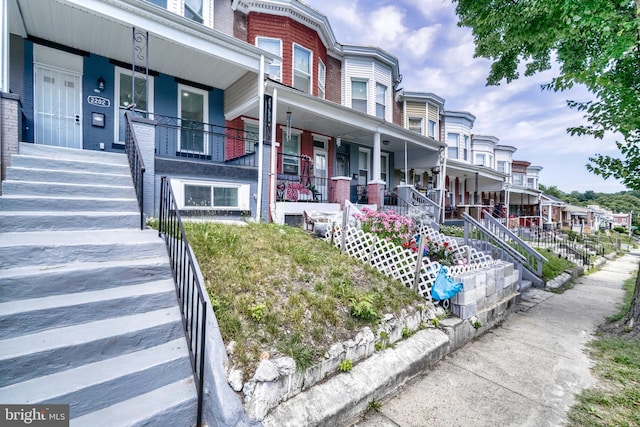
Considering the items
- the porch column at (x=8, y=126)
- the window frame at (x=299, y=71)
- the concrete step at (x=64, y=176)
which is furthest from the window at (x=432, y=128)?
the porch column at (x=8, y=126)

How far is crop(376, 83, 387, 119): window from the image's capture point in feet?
43.1

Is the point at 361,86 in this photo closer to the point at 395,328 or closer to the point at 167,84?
the point at 167,84

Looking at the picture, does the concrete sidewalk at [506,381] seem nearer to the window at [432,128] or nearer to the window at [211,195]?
the window at [211,195]

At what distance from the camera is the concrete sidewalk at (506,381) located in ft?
8.86

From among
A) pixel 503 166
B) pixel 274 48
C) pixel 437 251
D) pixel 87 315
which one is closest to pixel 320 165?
pixel 274 48

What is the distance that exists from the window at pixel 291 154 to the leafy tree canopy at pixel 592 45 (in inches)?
253

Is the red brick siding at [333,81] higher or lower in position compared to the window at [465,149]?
higher

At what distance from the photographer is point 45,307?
7.69 feet

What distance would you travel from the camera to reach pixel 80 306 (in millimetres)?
2467

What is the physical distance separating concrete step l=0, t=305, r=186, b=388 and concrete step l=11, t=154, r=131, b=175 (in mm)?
3472

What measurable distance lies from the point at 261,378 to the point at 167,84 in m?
8.78

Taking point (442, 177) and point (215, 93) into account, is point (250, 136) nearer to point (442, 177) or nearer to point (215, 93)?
point (215, 93)

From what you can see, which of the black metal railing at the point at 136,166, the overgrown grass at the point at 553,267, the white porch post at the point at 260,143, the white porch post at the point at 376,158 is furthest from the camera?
the white porch post at the point at 376,158

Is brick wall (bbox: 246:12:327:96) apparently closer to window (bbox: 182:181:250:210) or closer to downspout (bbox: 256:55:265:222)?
downspout (bbox: 256:55:265:222)
